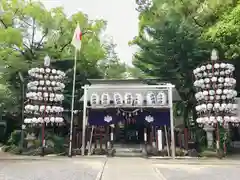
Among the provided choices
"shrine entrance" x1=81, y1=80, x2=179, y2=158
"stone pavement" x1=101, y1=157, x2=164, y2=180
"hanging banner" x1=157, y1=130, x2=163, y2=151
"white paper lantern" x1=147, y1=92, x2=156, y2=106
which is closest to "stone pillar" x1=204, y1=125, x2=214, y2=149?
"shrine entrance" x1=81, y1=80, x2=179, y2=158

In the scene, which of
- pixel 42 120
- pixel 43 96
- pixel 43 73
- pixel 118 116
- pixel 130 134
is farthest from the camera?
pixel 130 134

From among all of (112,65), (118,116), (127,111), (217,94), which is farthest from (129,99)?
(112,65)

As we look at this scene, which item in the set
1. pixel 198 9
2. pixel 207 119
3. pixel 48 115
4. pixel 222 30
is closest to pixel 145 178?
pixel 207 119

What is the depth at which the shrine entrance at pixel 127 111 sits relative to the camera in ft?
56.6

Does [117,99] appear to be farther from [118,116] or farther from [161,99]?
[161,99]

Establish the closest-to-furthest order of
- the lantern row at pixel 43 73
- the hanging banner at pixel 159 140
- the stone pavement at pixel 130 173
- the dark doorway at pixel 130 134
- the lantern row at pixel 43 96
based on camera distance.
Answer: the stone pavement at pixel 130 173, the hanging banner at pixel 159 140, the lantern row at pixel 43 96, the lantern row at pixel 43 73, the dark doorway at pixel 130 134

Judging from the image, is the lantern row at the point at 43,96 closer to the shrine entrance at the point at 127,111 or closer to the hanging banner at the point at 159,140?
the shrine entrance at the point at 127,111

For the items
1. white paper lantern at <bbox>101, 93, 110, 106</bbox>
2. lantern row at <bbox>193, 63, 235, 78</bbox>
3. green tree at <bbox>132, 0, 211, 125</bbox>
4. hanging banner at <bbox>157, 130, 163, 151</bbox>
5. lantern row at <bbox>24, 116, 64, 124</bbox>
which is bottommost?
hanging banner at <bbox>157, 130, 163, 151</bbox>

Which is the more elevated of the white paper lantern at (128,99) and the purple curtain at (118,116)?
the white paper lantern at (128,99)

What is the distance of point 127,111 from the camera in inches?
701

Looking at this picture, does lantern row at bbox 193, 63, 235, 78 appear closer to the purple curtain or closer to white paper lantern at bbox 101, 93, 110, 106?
the purple curtain

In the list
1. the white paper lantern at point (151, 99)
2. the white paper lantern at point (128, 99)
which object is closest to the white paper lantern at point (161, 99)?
the white paper lantern at point (151, 99)

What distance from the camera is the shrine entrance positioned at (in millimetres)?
17266

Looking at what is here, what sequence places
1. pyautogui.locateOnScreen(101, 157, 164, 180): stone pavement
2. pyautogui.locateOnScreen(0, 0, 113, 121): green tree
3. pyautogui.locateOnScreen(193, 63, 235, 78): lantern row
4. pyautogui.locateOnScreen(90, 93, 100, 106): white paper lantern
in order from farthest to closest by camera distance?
1. pyautogui.locateOnScreen(0, 0, 113, 121): green tree
2. pyautogui.locateOnScreen(90, 93, 100, 106): white paper lantern
3. pyautogui.locateOnScreen(193, 63, 235, 78): lantern row
4. pyautogui.locateOnScreen(101, 157, 164, 180): stone pavement
